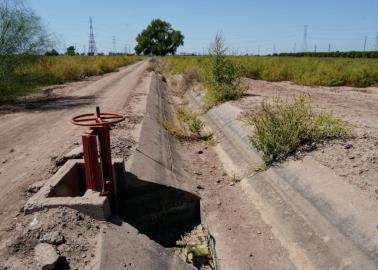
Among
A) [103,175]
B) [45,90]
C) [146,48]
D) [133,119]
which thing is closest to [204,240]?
[103,175]

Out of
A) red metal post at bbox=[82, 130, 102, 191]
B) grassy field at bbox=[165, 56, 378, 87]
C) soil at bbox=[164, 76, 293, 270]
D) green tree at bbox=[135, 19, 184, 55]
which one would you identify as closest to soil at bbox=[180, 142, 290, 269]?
soil at bbox=[164, 76, 293, 270]

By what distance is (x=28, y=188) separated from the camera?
5832 millimetres

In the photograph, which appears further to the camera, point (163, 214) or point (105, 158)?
point (163, 214)

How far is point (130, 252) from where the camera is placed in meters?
4.30

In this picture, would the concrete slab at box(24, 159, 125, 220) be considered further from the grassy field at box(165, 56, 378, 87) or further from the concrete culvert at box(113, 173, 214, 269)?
the grassy field at box(165, 56, 378, 87)

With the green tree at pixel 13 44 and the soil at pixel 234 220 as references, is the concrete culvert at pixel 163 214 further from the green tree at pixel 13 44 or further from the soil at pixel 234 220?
the green tree at pixel 13 44

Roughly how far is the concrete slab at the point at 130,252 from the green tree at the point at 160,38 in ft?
356

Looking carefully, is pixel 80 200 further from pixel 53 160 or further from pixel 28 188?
pixel 53 160

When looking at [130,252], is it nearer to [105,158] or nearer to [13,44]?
[105,158]

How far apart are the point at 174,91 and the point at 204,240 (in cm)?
1839

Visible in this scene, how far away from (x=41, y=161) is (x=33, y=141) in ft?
6.16

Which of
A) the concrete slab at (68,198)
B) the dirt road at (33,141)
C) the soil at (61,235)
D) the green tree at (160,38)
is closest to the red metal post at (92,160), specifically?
the concrete slab at (68,198)

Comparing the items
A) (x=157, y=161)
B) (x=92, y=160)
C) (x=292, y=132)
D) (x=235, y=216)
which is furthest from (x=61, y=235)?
(x=292, y=132)

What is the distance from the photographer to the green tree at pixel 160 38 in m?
111
